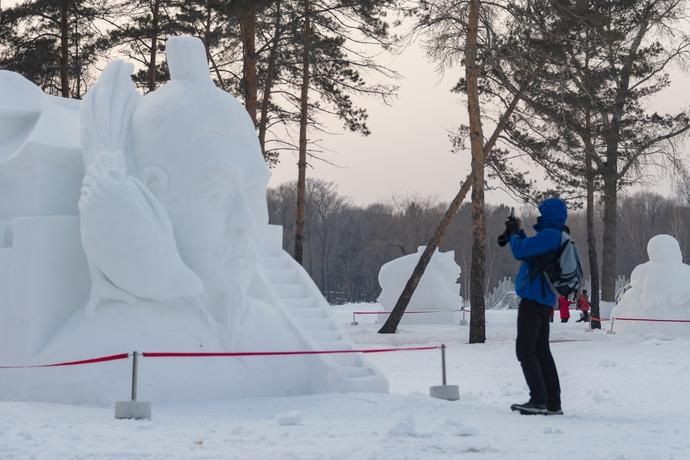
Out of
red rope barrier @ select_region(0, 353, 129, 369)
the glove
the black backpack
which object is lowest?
red rope barrier @ select_region(0, 353, 129, 369)

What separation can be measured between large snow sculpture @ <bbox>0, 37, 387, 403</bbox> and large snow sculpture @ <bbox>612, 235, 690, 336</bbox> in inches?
466

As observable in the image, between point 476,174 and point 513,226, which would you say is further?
point 476,174

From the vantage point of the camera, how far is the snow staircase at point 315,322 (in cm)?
941

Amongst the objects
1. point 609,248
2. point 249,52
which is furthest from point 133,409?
point 609,248

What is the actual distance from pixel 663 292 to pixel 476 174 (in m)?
4.66

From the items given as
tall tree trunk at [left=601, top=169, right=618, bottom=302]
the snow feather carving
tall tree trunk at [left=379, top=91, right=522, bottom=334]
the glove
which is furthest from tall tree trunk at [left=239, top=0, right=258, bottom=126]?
the glove

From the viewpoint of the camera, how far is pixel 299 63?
20.8 m

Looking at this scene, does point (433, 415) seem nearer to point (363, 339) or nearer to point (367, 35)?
point (363, 339)

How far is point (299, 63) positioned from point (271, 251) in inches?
406

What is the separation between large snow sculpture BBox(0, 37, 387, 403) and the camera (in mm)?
8367

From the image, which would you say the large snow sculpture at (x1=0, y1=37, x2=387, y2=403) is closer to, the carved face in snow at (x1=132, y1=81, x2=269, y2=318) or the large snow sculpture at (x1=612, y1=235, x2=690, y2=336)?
the carved face in snow at (x1=132, y1=81, x2=269, y2=318)

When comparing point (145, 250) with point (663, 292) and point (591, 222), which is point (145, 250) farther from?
point (591, 222)

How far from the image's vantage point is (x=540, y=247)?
298 inches

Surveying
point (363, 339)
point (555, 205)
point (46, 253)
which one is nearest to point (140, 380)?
point (46, 253)
